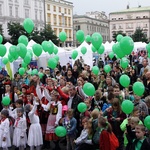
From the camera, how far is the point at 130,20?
90562 millimetres

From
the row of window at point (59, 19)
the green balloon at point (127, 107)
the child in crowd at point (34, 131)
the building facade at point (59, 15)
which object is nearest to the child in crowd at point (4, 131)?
the child in crowd at point (34, 131)

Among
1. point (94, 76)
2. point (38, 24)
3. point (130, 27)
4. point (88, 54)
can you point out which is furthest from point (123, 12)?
point (94, 76)

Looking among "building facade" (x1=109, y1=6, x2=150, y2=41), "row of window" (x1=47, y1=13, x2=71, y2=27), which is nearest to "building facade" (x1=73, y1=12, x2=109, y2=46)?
"building facade" (x1=109, y1=6, x2=150, y2=41)

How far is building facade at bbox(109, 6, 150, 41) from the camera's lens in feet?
293

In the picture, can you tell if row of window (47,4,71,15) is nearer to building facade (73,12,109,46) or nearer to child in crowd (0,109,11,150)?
building facade (73,12,109,46)

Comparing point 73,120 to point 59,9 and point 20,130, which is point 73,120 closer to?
point 20,130

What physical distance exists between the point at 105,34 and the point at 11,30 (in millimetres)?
64153

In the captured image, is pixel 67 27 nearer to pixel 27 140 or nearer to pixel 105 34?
pixel 105 34

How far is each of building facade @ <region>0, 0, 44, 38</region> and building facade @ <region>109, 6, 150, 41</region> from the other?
4163 cm

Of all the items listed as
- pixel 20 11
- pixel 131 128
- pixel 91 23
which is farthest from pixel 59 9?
pixel 131 128

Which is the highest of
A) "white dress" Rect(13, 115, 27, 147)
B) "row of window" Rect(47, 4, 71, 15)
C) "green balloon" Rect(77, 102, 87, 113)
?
"row of window" Rect(47, 4, 71, 15)

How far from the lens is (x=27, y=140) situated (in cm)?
618

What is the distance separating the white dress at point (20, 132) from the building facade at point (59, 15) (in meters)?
53.2

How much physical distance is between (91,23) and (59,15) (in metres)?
21.3
